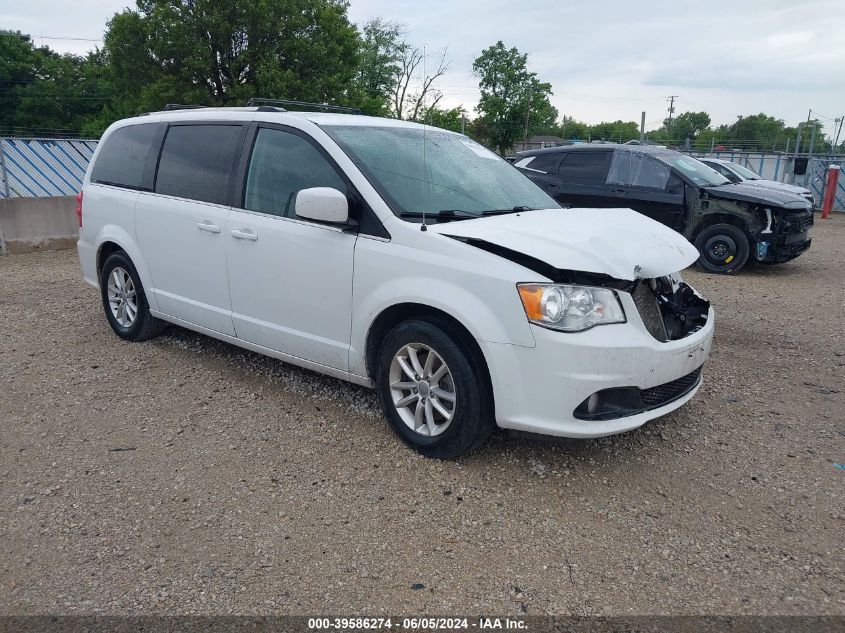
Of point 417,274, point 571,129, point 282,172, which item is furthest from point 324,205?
point 571,129

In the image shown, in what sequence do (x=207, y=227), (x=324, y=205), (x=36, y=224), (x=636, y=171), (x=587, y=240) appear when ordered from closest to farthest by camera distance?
(x=587, y=240), (x=324, y=205), (x=207, y=227), (x=636, y=171), (x=36, y=224)

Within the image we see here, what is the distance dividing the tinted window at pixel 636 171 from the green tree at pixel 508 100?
40.0 meters

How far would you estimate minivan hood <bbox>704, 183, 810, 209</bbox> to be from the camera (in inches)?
348

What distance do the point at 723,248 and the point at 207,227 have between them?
735cm

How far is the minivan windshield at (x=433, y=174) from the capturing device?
375 cm

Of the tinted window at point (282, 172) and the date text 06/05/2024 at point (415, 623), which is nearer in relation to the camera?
the date text 06/05/2024 at point (415, 623)

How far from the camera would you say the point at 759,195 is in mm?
8969

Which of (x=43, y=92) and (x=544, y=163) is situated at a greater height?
(x=43, y=92)

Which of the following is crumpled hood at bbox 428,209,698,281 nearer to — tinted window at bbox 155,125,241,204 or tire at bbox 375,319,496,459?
tire at bbox 375,319,496,459

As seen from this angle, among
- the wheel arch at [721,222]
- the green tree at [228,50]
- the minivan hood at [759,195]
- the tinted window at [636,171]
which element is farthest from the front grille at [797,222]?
the green tree at [228,50]

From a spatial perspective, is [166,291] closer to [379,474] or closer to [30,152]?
[379,474]

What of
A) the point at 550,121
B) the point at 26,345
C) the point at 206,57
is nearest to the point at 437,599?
the point at 26,345

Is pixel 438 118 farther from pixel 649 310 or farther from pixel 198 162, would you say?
pixel 649 310

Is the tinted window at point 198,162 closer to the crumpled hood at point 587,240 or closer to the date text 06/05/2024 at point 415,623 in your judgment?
the crumpled hood at point 587,240
